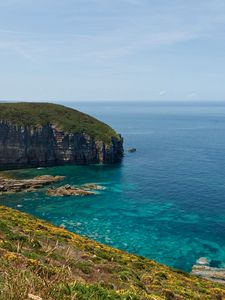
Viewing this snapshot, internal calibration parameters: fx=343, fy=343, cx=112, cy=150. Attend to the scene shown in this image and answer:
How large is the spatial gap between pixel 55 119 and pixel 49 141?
590 inches

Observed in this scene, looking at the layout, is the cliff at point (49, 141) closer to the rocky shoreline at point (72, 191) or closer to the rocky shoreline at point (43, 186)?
the rocky shoreline at point (43, 186)

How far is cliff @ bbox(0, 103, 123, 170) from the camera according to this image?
13238cm

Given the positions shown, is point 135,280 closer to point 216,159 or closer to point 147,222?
point 147,222

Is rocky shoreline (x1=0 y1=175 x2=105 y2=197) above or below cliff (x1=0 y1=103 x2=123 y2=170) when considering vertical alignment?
below

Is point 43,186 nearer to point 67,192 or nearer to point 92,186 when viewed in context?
point 67,192

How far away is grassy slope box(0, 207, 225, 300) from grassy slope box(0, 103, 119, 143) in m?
104

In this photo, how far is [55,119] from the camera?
5896 inches

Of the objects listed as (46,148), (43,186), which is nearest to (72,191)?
(43,186)

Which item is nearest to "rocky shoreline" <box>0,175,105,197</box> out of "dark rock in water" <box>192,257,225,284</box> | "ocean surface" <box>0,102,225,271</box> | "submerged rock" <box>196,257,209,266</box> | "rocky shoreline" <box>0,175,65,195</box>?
"rocky shoreline" <box>0,175,65,195</box>

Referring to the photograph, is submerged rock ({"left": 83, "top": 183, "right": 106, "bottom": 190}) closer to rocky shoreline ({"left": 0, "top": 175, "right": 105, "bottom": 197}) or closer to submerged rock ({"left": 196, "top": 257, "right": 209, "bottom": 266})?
rocky shoreline ({"left": 0, "top": 175, "right": 105, "bottom": 197})

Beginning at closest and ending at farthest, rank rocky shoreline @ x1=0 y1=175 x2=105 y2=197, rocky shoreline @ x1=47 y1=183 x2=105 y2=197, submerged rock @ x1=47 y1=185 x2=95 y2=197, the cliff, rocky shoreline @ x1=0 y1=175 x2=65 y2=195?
submerged rock @ x1=47 y1=185 x2=95 y2=197 → rocky shoreline @ x1=47 y1=183 x2=105 y2=197 → rocky shoreline @ x1=0 y1=175 x2=105 y2=197 → rocky shoreline @ x1=0 y1=175 x2=65 y2=195 → the cliff

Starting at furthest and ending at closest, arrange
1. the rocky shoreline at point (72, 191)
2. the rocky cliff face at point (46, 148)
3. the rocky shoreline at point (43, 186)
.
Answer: the rocky cliff face at point (46, 148)
the rocky shoreline at point (43, 186)
the rocky shoreline at point (72, 191)

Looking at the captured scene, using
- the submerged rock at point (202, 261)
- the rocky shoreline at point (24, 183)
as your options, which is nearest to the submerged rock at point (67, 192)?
the rocky shoreline at point (24, 183)

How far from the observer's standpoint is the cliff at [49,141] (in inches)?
5212
